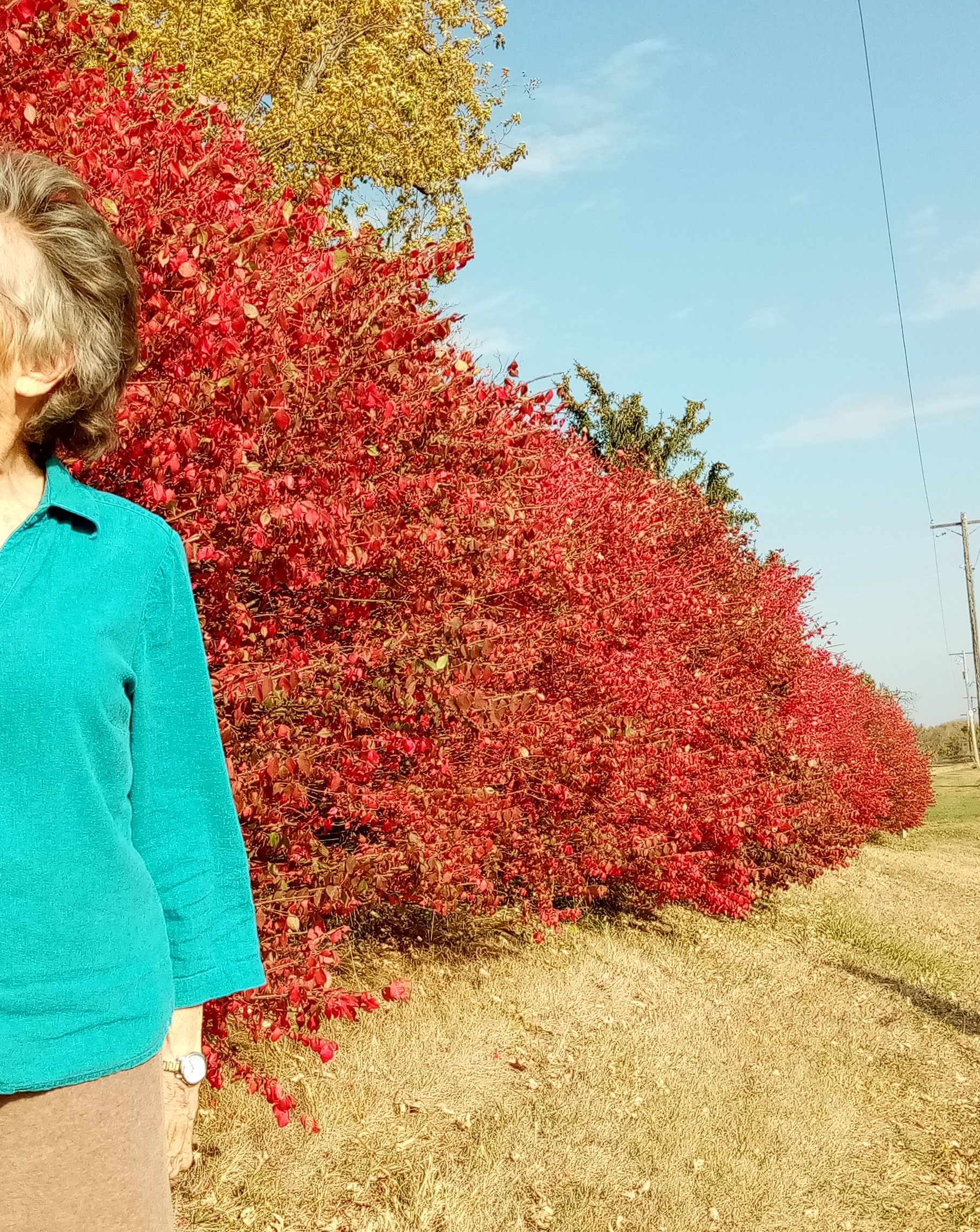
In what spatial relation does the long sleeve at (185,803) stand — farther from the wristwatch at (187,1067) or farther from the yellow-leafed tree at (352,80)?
the yellow-leafed tree at (352,80)

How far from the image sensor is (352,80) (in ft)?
50.0

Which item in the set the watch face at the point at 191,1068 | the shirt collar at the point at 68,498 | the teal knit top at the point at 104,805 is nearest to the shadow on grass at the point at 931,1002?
the watch face at the point at 191,1068

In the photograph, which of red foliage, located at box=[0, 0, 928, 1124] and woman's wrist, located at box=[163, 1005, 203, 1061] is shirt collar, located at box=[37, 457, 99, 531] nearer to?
woman's wrist, located at box=[163, 1005, 203, 1061]

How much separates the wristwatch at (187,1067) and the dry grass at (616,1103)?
342cm

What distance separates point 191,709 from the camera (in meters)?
1.47

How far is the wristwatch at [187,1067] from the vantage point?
4.82 feet

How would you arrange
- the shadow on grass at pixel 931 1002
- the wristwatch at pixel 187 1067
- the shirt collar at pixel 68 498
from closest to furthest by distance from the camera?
the shirt collar at pixel 68 498 < the wristwatch at pixel 187 1067 < the shadow on grass at pixel 931 1002

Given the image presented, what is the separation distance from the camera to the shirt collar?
136cm

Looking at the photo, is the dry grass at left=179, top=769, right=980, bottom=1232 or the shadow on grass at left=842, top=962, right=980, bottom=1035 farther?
the shadow on grass at left=842, top=962, right=980, bottom=1035

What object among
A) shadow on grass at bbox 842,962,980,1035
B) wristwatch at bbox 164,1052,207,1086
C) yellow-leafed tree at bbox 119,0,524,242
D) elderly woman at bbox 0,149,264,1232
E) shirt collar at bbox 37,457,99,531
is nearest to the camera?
elderly woman at bbox 0,149,264,1232

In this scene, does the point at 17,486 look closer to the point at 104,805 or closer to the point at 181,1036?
the point at 104,805

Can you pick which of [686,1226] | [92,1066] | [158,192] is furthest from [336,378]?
[686,1226]

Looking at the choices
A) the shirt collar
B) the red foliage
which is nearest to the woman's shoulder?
the shirt collar

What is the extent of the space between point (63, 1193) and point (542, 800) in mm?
6603
